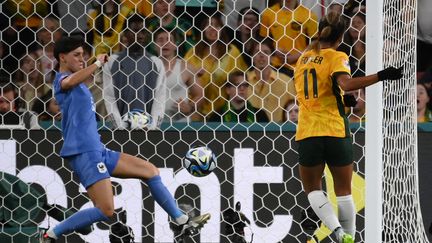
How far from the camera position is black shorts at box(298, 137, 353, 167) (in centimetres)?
623

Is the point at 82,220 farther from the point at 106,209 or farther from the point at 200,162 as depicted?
the point at 200,162

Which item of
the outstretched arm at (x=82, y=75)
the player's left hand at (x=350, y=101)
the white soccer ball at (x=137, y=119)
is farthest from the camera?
the white soccer ball at (x=137, y=119)

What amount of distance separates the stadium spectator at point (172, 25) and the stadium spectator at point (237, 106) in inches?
15.2

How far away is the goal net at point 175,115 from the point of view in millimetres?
7180

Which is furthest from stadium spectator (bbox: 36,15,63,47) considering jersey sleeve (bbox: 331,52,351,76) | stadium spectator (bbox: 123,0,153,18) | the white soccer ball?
jersey sleeve (bbox: 331,52,351,76)

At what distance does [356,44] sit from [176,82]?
131cm

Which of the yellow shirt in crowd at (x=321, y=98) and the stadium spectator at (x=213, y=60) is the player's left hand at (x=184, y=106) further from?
the yellow shirt in crowd at (x=321, y=98)

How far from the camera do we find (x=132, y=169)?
242 inches

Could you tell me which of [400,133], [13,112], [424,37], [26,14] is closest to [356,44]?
[424,37]

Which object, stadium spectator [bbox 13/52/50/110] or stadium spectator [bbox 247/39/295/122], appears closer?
stadium spectator [bbox 13/52/50/110]

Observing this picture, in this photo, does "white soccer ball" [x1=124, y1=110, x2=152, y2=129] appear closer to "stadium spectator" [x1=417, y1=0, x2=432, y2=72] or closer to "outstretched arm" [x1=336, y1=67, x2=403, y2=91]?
"outstretched arm" [x1=336, y1=67, x2=403, y2=91]

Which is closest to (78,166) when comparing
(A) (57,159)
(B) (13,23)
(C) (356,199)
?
(A) (57,159)

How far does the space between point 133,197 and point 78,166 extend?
3.98ft

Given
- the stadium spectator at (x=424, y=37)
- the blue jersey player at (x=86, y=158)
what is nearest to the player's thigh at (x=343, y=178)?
the blue jersey player at (x=86, y=158)
